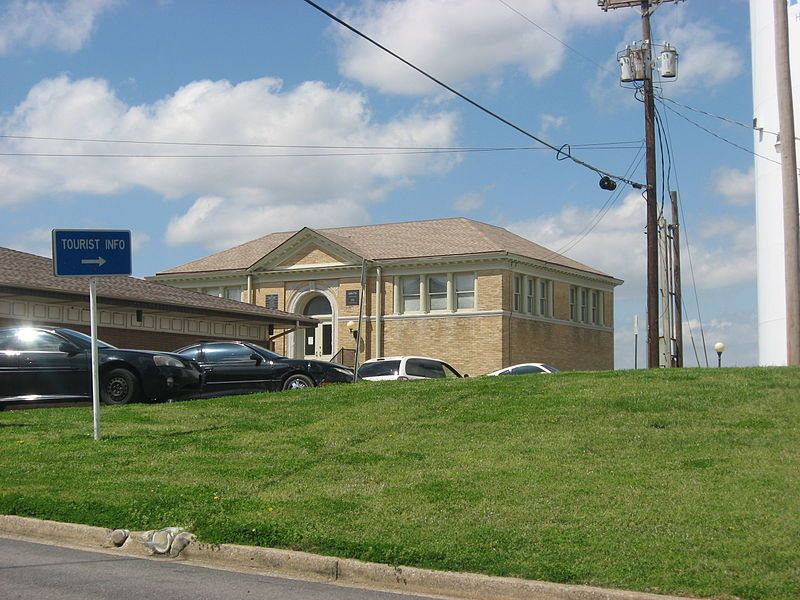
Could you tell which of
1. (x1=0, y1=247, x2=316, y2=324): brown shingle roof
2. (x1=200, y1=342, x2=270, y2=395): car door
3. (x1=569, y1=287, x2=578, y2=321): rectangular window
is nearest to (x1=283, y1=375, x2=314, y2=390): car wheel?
(x1=200, y1=342, x2=270, y2=395): car door

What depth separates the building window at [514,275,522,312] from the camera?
4838cm

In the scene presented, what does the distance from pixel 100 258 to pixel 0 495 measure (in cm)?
391

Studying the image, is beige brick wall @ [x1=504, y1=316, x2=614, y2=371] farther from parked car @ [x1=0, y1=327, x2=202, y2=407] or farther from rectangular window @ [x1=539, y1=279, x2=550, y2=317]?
parked car @ [x1=0, y1=327, x2=202, y2=407]

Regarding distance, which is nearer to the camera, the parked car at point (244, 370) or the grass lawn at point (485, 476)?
the grass lawn at point (485, 476)

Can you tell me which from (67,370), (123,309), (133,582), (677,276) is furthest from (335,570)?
(677,276)

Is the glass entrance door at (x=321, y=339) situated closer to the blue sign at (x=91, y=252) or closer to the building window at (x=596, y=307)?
the building window at (x=596, y=307)

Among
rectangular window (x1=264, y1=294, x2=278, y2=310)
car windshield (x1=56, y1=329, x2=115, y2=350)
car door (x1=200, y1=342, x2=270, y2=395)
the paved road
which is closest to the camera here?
the paved road

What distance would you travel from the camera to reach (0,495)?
10.3 metres

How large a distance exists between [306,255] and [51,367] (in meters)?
34.1

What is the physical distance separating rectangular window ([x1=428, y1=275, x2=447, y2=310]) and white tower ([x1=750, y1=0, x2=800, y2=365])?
2288 centimetres

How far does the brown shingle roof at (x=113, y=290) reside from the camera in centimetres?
2509

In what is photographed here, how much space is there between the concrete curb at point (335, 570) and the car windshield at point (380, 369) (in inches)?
699

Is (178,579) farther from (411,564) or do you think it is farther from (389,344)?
(389,344)

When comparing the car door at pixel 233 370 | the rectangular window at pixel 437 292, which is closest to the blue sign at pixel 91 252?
the car door at pixel 233 370
